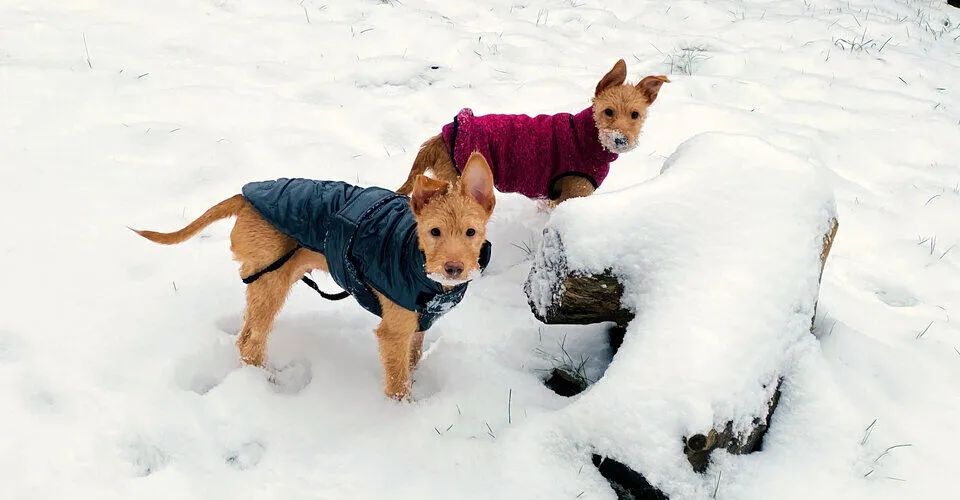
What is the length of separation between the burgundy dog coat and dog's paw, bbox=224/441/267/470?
2052 mm

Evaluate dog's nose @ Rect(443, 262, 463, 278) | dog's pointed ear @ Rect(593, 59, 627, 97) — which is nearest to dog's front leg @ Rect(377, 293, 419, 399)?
dog's nose @ Rect(443, 262, 463, 278)

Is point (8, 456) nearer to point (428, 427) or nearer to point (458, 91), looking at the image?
point (428, 427)

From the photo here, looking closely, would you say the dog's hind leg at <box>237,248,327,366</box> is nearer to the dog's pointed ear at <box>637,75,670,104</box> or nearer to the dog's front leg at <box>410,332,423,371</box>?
the dog's front leg at <box>410,332,423,371</box>

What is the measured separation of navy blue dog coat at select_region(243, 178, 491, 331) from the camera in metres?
2.61


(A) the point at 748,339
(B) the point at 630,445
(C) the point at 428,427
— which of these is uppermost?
(A) the point at 748,339

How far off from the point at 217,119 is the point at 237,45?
5.48ft

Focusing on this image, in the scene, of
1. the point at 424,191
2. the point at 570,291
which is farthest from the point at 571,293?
the point at 424,191

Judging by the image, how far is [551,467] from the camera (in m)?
2.44

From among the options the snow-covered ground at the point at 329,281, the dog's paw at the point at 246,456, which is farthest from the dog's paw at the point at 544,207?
the dog's paw at the point at 246,456

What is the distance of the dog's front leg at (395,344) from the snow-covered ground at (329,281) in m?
0.13

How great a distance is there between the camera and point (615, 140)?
3.92 m

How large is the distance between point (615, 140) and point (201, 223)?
2.54m

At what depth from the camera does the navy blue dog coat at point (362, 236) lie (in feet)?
8.57

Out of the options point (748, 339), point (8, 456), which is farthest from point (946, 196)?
point (8, 456)
